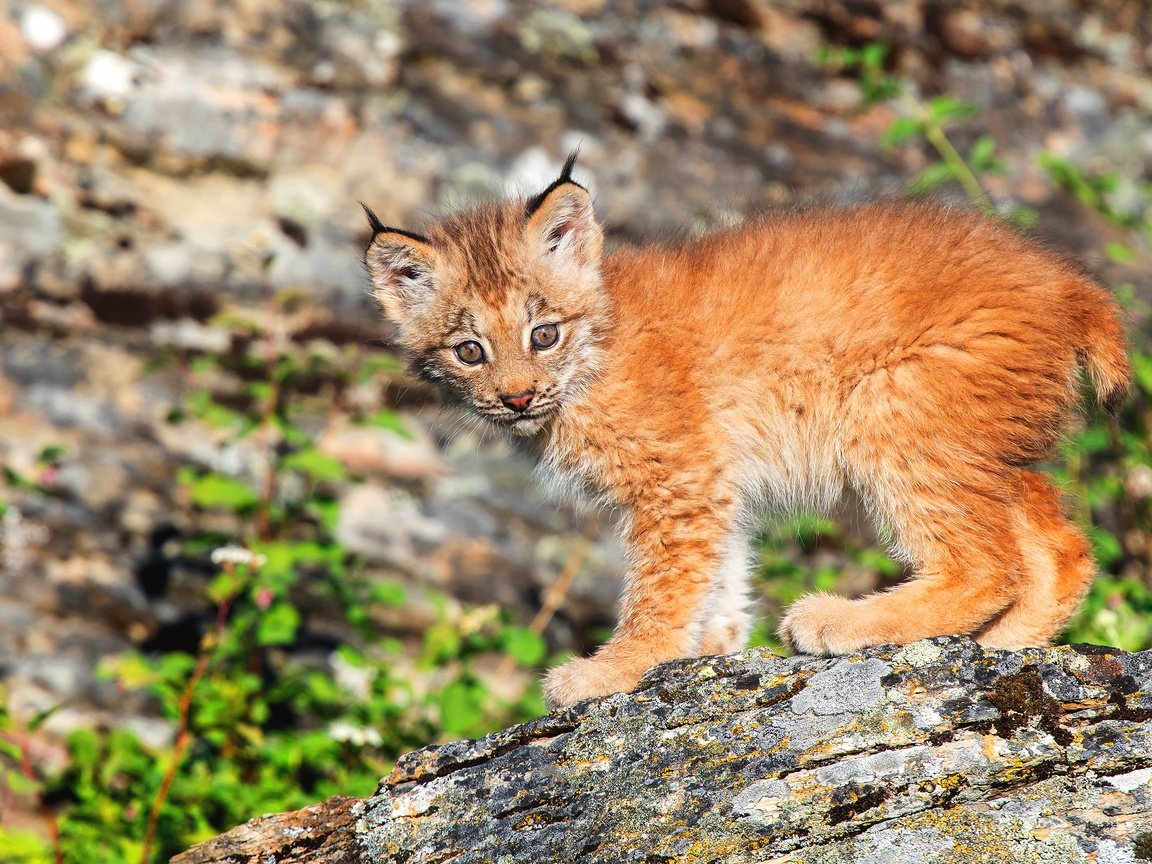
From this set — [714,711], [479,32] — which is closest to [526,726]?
[714,711]

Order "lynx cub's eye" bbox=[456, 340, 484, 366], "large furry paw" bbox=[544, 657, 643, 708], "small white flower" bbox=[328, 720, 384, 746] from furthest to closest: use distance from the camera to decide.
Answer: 1. "lynx cub's eye" bbox=[456, 340, 484, 366]
2. "small white flower" bbox=[328, 720, 384, 746]
3. "large furry paw" bbox=[544, 657, 643, 708]

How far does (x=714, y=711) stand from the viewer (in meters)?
3.18

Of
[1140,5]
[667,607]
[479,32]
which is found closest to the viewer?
[667,607]

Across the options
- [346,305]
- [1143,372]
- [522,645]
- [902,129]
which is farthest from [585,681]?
[902,129]

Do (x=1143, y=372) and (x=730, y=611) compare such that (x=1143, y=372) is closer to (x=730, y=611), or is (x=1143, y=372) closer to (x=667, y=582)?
(x=730, y=611)

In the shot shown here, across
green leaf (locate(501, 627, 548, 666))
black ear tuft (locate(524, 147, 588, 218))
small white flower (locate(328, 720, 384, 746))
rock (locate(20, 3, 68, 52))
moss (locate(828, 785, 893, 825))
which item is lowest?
moss (locate(828, 785, 893, 825))

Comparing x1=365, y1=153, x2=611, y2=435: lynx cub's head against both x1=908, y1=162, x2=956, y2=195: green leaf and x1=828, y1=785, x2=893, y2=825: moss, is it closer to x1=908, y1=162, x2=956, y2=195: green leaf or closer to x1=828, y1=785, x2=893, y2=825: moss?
x1=828, y1=785, x2=893, y2=825: moss

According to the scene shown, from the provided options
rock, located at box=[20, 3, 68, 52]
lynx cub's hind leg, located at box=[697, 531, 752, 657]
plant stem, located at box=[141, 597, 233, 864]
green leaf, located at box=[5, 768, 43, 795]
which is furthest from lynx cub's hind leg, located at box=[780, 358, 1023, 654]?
rock, located at box=[20, 3, 68, 52]

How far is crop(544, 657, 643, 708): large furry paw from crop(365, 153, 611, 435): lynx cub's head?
3.69 feet

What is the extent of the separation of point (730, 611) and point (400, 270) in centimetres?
215

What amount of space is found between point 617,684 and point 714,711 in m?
0.85

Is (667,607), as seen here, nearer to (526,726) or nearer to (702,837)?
(526,726)

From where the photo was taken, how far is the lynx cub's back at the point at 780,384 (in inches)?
155

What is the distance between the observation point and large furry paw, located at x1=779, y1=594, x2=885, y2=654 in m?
3.83
